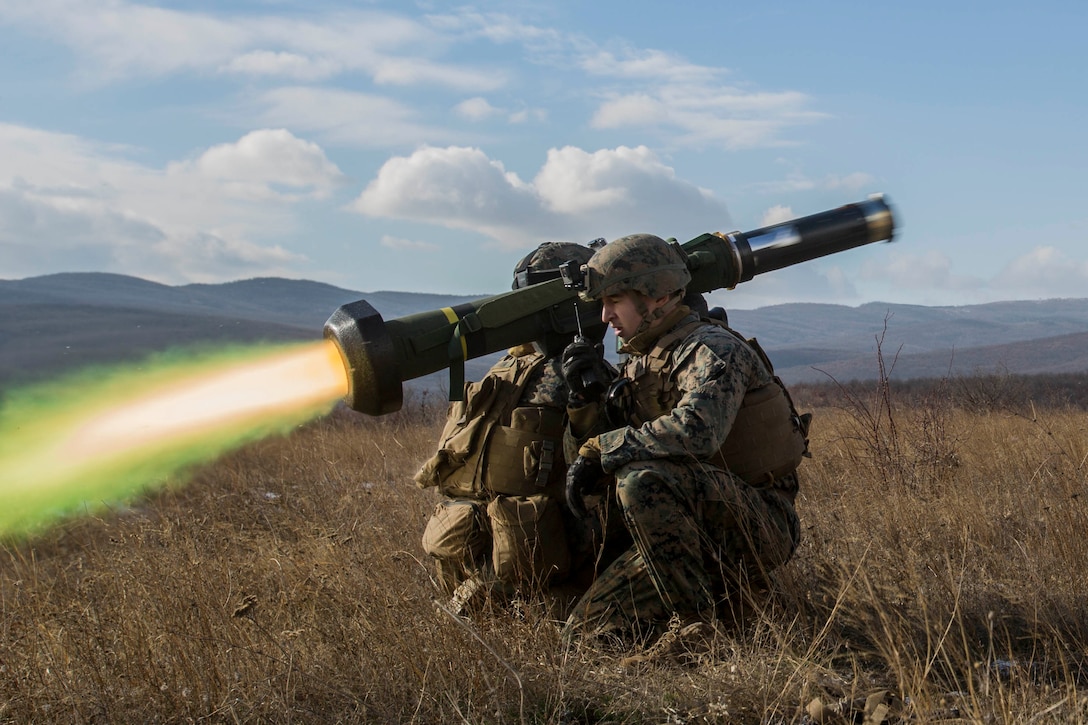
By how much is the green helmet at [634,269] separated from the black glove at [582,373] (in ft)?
0.85

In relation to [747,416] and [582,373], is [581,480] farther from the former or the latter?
[747,416]

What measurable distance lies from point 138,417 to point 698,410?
4.04 m

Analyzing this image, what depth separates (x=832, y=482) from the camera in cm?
699

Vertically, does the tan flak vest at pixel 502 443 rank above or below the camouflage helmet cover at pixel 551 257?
below

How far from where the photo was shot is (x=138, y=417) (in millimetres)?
6223

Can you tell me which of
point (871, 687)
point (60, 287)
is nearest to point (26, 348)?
point (871, 687)

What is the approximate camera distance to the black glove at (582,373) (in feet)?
13.5

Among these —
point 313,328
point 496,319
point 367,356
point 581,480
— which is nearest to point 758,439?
point 581,480

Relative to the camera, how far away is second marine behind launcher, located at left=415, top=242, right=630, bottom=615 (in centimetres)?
432

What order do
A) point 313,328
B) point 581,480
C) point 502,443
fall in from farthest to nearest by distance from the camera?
1. point 313,328
2. point 502,443
3. point 581,480

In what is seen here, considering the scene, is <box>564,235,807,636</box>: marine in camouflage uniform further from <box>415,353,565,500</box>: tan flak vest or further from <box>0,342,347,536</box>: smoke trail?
<box>0,342,347,536</box>: smoke trail

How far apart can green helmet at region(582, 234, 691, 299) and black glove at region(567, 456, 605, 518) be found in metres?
0.74

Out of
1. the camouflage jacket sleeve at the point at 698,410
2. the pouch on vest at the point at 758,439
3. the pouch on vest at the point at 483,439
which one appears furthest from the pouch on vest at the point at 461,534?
the pouch on vest at the point at 758,439

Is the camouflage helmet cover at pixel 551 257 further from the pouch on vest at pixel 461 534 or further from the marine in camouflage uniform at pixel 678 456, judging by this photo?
the pouch on vest at pixel 461 534
